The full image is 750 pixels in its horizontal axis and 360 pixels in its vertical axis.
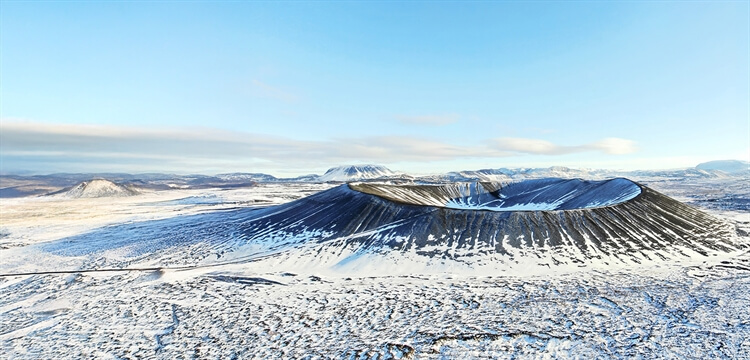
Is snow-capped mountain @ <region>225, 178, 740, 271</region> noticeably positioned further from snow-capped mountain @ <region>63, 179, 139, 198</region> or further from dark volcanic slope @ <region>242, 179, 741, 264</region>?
snow-capped mountain @ <region>63, 179, 139, 198</region>

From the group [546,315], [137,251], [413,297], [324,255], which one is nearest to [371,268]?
[324,255]

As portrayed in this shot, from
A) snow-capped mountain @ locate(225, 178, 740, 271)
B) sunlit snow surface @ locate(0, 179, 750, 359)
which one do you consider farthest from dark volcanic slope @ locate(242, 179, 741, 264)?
sunlit snow surface @ locate(0, 179, 750, 359)

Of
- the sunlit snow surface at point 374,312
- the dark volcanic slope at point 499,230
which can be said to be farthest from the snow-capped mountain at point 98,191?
the sunlit snow surface at point 374,312

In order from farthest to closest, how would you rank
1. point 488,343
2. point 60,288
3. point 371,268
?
point 371,268 → point 60,288 → point 488,343

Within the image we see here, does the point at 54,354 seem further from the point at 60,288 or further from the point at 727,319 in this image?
the point at 727,319

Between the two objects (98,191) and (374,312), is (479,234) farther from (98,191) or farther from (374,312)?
(98,191)

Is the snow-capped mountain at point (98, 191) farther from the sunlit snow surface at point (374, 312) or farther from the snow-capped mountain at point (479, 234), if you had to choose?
the sunlit snow surface at point (374, 312)

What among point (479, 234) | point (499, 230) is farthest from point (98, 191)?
point (499, 230)
